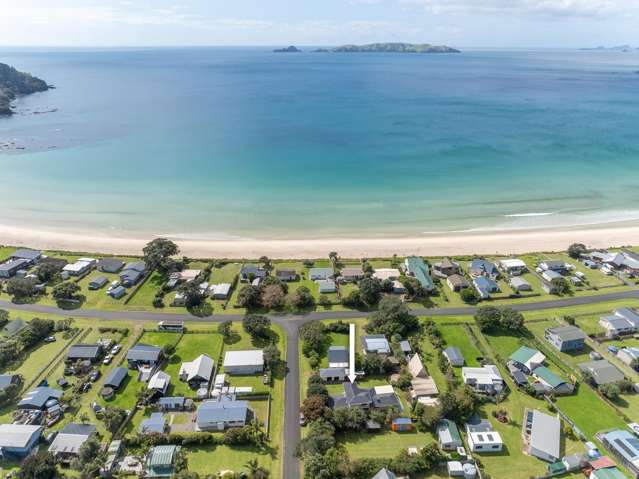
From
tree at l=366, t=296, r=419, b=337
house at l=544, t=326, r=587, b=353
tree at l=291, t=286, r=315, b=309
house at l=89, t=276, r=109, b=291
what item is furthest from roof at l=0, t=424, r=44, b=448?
house at l=544, t=326, r=587, b=353

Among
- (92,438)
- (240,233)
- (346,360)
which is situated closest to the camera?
(92,438)

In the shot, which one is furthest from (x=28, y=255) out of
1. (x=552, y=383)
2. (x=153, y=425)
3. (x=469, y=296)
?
(x=552, y=383)

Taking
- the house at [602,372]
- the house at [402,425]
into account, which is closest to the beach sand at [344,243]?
the house at [602,372]

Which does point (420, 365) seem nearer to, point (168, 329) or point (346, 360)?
point (346, 360)

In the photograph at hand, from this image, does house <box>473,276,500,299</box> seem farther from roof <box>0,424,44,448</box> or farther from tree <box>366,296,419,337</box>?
roof <box>0,424,44,448</box>

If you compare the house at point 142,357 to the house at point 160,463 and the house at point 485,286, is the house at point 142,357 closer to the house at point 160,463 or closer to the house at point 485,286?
the house at point 160,463

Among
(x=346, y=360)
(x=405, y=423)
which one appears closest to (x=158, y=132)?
(x=346, y=360)

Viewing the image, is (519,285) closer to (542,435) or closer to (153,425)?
(542,435)
